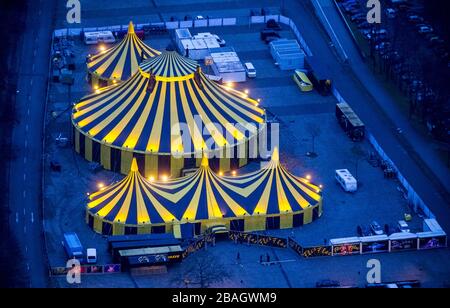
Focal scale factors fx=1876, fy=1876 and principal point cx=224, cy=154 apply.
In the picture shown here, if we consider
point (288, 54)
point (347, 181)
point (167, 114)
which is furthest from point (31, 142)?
point (288, 54)

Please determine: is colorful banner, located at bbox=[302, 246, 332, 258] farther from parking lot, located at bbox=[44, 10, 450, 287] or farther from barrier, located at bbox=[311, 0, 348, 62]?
barrier, located at bbox=[311, 0, 348, 62]

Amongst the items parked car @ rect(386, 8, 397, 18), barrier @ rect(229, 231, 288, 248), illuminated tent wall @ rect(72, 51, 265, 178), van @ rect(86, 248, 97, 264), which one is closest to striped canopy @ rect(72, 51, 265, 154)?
illuminated tent wall @ rect(72, 51, 265, 178)

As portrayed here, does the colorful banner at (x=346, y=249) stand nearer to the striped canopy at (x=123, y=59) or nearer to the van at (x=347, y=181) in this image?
the van at (x=347, y=181)

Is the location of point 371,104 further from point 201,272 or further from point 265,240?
point 201,272

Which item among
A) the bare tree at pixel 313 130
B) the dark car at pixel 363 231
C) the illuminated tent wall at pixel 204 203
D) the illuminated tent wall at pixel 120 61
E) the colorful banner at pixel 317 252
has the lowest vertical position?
the colorful banner at pixel 317 252

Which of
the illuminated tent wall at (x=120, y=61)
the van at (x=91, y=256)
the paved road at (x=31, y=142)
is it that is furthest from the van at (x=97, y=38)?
the van at (x=91, y=256)

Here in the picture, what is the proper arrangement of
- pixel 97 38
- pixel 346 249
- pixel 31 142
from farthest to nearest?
1. pixel 97 38
2. pixel 31 142
3. pixel 346 249

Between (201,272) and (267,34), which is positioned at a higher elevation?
(267,34)
